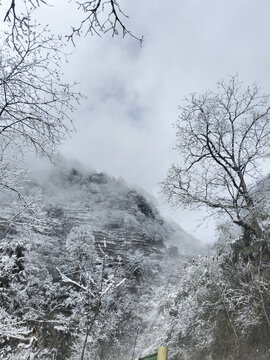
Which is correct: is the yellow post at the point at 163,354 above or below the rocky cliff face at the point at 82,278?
below

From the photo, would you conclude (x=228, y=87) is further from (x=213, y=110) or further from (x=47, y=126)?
(x=47, y=126)

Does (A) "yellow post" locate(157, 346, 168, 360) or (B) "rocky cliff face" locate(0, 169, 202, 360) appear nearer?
(A) "yellow post" locate(157, 346, 168, 360)

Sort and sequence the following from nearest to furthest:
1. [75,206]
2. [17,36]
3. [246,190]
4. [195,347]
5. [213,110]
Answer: [17,36] < [246,190] < [213,110] < [195,347] < [75,206]

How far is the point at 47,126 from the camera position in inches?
153

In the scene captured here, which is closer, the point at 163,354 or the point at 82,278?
the point at 163,354

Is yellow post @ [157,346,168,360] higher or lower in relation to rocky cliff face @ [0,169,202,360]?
lower

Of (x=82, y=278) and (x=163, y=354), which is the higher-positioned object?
(x=82, y=278)

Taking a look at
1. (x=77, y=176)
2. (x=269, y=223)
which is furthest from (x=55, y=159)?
(x=77, y=176)

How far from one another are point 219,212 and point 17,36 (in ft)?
29.5

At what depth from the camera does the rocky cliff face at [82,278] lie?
13258 mm

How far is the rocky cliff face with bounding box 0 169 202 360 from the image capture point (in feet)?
43.5

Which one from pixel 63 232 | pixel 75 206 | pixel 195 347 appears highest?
pixel 75 206

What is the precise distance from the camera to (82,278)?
1115 inches

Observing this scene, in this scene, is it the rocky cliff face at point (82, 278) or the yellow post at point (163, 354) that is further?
the rocky cliff face at point (82, 278)
